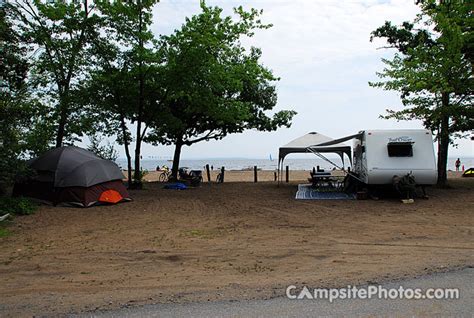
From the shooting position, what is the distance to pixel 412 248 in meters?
7.16

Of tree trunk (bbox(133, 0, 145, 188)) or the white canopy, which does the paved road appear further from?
the white canopy

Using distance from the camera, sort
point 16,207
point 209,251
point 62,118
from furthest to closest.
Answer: point 62,118 → point 16,207 → point 209,251

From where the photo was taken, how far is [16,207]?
1198 cm

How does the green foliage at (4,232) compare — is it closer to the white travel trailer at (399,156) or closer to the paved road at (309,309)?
the paved road at (309,309)

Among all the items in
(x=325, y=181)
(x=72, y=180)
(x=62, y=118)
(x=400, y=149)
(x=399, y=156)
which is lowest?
(x=325, y=181)

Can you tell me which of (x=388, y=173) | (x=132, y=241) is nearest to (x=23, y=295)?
(x=132, y=241)

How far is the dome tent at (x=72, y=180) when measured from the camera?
43.9 feet

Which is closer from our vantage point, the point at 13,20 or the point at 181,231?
the point at 181,231

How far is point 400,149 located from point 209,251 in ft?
33.3

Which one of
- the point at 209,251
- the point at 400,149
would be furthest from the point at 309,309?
the point at 400,149

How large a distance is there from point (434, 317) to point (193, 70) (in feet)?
49.4

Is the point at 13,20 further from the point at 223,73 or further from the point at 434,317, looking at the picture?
the point at 434,317

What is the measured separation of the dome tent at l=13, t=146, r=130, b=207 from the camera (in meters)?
13.4

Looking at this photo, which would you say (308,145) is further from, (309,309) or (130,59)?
(309,309)
